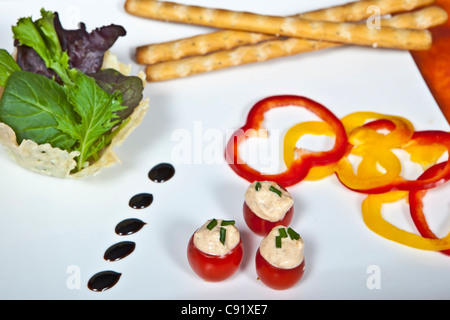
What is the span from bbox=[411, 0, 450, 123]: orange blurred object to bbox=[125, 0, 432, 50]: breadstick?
3.1 inches

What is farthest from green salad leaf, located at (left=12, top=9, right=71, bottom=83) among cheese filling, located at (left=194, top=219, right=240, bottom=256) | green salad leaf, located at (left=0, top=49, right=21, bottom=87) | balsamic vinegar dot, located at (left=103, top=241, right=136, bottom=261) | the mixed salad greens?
cheese filling, located at (left=194, top=219, right=240, bottom=256)

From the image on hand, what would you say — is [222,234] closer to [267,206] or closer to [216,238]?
[216,238]

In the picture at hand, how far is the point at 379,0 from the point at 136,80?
1.79 meters

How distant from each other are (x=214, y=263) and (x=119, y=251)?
0.52 m

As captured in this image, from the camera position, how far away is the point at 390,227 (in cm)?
290

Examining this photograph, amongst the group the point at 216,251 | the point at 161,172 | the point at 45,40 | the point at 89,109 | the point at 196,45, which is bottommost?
the point at 216,251

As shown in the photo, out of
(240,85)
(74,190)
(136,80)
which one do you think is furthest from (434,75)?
(74,190)

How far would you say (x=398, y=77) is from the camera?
3.74 meters

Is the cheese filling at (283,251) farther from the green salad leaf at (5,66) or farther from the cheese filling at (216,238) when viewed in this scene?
the green salad leaf at (5,66)

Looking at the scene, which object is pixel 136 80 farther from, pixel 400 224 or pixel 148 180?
pixel 400 224

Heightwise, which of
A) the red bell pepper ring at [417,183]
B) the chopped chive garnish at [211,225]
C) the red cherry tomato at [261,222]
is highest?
the red bell pepper ring at [417,183]

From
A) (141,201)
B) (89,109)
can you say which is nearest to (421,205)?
(141,201)

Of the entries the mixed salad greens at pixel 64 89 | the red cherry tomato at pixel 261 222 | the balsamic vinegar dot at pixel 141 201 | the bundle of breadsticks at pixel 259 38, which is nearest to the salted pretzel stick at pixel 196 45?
the bundle of breadsticks at pixel 259 38

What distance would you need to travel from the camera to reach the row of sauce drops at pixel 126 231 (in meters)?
2.64
